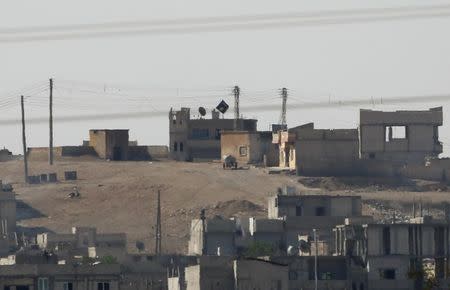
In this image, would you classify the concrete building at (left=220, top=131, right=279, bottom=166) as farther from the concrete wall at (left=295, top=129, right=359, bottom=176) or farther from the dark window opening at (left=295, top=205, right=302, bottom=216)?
the dark window opening at (left=295, top=205, right=302, bottom=216)

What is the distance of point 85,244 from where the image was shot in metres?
123

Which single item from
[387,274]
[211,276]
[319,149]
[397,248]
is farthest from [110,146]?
[211,276]

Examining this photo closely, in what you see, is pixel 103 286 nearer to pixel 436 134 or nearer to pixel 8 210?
pixel 8 210

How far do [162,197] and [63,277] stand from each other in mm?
61422

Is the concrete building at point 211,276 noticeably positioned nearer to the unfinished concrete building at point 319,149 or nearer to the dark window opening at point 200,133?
the unfinished concrete building at point 319,149

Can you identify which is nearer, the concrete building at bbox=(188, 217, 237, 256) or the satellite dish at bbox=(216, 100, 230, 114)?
the concrete building at bbox=(188, 217, 237, 256)

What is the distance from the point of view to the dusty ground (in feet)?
462

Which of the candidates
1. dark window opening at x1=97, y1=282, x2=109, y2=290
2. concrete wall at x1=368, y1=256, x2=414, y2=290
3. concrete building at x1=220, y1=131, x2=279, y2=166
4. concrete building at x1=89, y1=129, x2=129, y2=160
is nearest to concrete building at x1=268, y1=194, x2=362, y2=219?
concrete wall at x1=368, y1=256, x2=414, y2=290

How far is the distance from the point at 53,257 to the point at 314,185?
55.1m

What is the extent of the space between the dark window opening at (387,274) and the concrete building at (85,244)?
12989 millimetres

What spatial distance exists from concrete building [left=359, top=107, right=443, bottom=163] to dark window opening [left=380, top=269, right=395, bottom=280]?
41.3m

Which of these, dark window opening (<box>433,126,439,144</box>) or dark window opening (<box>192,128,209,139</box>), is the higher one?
dark window opening (<box>192,128,209,139</box>)

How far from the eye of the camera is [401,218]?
136 meters

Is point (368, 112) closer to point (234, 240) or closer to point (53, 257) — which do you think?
point (234, 240)
